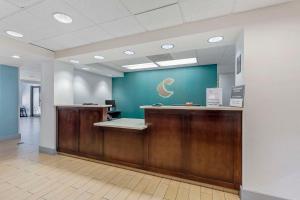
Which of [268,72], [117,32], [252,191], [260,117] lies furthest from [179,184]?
[117,32]

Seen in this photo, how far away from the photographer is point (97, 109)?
347 centimetres

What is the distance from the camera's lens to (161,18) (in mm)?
2277

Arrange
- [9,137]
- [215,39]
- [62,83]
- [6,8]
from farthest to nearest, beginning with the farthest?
1. [9,137]
2. [62,83]
3. [215,39]
4. [6,8]

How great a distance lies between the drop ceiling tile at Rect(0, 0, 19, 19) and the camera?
1.93 metres

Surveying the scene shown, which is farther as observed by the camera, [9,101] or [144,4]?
[9,101]

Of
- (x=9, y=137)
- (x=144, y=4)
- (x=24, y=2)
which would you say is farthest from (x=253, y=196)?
(x=9, y=137)

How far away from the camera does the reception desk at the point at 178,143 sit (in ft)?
7.57

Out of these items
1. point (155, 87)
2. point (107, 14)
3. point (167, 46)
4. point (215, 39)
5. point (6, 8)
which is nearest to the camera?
point (6, 8)

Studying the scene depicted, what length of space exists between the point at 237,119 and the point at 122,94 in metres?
5.64

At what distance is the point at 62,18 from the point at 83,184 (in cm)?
258

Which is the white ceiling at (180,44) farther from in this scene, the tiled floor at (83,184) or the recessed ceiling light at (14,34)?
the tiled floor at (83,184)

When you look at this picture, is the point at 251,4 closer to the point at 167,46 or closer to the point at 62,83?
the point at 167,46

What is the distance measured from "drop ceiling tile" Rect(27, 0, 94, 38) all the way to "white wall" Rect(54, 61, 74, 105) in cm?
150

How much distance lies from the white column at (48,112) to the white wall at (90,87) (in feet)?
5.71
